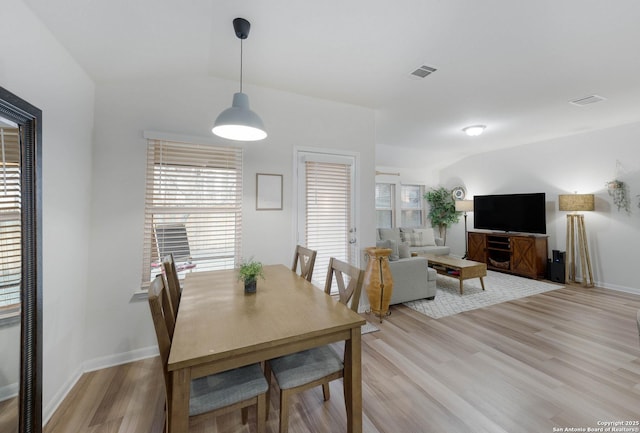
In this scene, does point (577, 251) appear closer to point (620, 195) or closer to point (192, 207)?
point (620, 195)

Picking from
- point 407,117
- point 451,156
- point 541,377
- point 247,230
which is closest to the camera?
point 541,377

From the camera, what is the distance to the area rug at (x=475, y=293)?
11.6ft

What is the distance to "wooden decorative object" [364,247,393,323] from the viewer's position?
3.14 meters

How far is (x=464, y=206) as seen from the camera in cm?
637

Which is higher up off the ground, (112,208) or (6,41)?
(6,41)

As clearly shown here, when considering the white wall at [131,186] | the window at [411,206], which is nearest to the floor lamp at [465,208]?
the window at [411,206]

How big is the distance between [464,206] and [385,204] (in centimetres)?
187

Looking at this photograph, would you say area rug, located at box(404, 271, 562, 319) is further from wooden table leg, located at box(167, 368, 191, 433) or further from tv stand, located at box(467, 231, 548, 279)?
wooden table leg, located at box(167, 368, 191, 433)

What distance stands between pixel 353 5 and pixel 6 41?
6.10 ft

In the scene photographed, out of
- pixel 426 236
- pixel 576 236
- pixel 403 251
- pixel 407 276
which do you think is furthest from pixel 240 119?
pixel 576 236

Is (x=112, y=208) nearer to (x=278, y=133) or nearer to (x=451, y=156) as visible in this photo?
(x=278, y=133)

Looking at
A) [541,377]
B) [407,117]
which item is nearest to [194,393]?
[541,377]

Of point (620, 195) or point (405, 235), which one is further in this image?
point (405, 235)

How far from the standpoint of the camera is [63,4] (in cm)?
142
